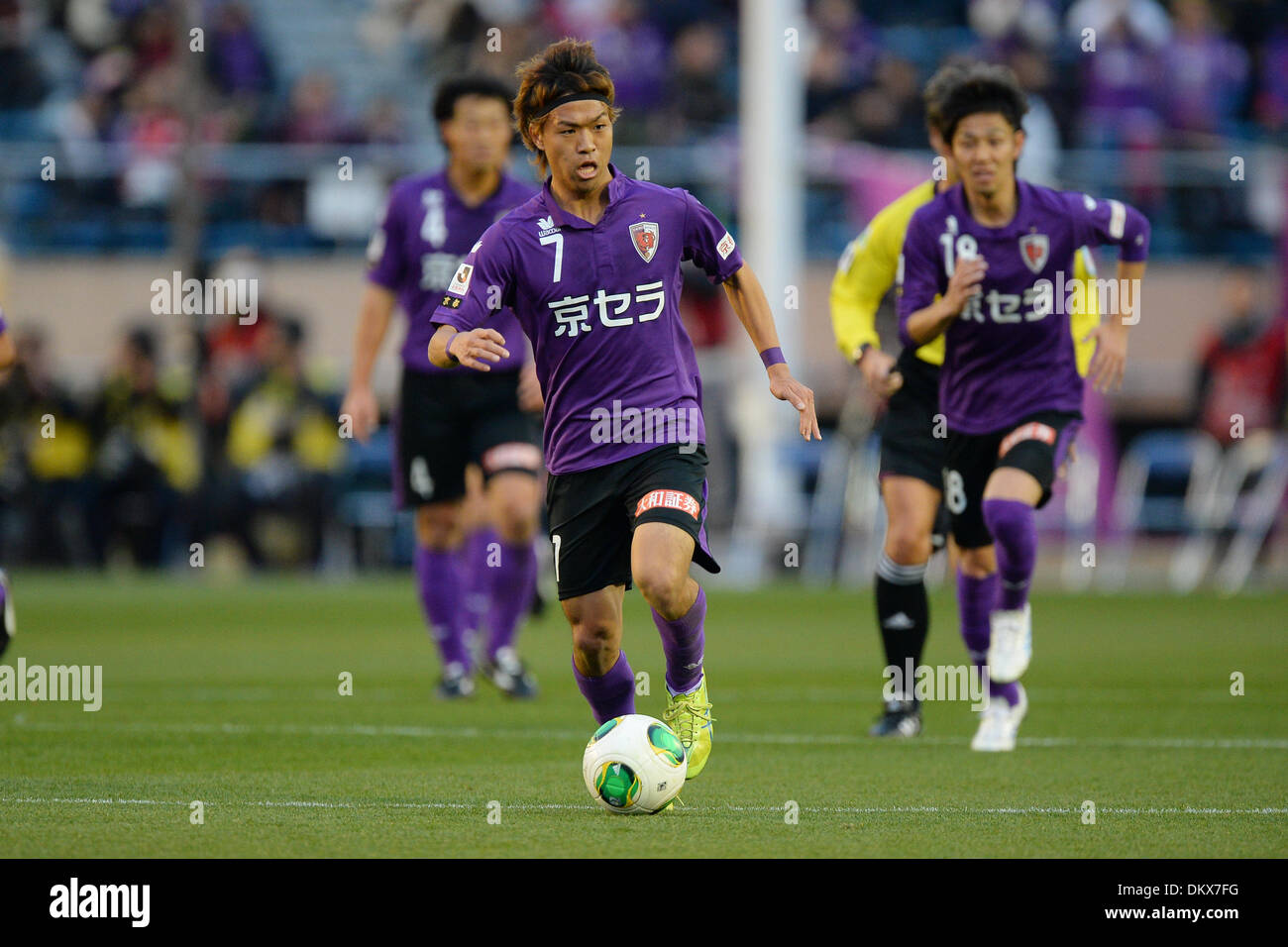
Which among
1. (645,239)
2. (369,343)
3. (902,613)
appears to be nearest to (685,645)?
(645,239)

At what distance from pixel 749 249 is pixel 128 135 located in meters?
7.36

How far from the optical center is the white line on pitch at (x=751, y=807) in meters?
6.76

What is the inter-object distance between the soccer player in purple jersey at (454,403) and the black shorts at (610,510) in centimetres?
352

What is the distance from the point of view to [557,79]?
695 cm

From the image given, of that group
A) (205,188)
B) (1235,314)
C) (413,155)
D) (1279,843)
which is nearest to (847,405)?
(1235,314)

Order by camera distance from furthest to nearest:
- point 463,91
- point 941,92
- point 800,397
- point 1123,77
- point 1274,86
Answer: point 1274,86, point 1123,77, point 463,91, point 941,92, point 800,397

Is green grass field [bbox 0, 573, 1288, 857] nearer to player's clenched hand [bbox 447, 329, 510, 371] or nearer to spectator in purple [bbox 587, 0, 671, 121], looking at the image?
player's clenched hand [bbox 447, 329, 510, 371]

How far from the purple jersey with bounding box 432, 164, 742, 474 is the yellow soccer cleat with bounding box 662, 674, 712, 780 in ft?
2.76

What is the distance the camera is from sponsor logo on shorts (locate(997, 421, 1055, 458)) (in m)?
8.69

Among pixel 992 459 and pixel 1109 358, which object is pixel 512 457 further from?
pixel 1109 358

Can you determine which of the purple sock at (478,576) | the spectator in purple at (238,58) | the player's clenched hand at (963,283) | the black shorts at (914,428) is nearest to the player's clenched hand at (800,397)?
the player's clenched hand at (963,283)

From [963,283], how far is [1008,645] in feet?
4.91

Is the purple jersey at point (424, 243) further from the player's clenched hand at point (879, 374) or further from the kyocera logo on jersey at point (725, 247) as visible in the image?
the kyocera logo on jersey at point (725, 247)
